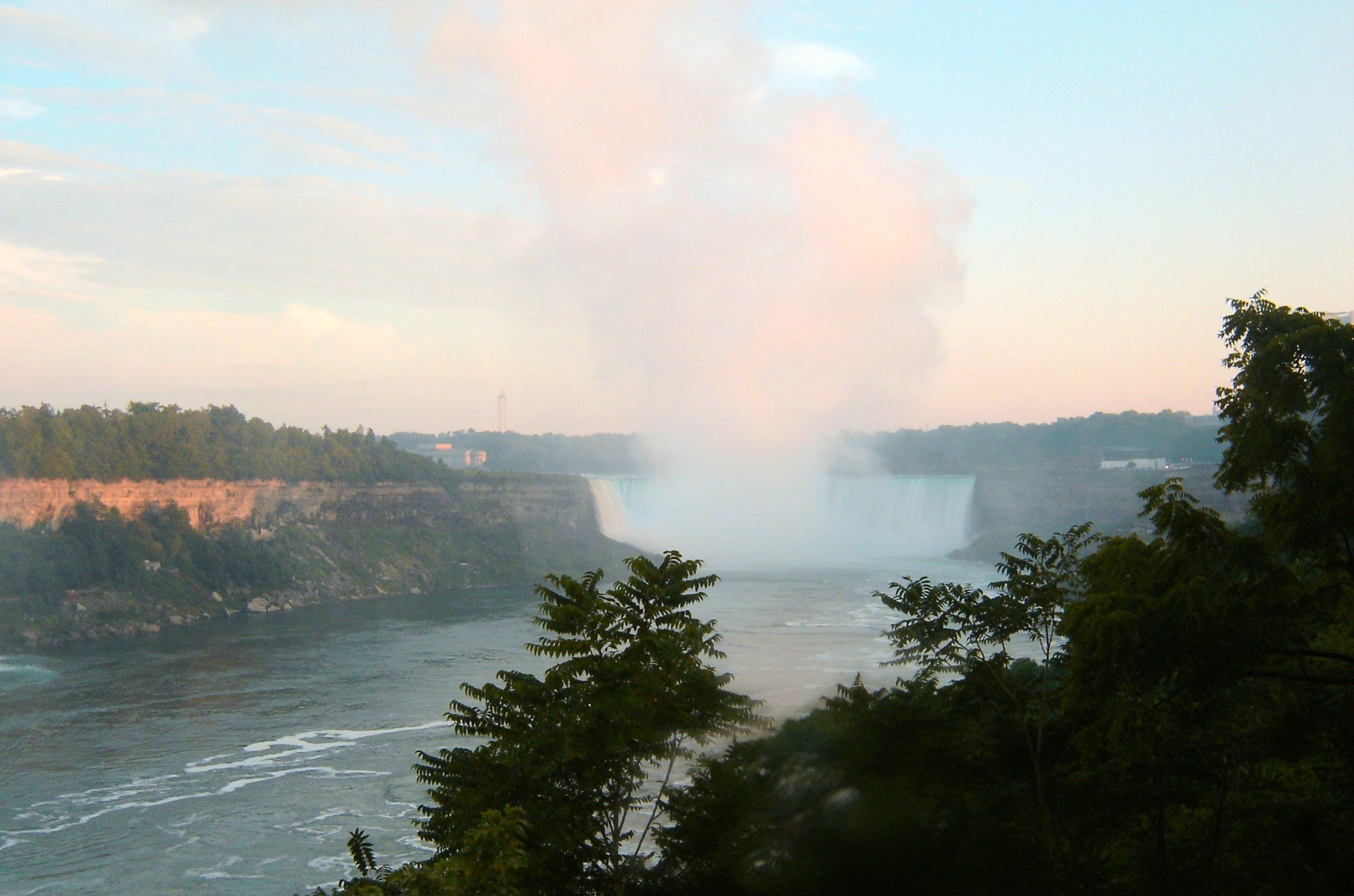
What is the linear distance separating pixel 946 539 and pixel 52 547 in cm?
5218

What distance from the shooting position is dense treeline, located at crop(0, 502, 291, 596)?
47.2 m

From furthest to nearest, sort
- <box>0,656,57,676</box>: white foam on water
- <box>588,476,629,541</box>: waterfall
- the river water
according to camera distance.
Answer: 1. <box>588,476,629,541</box>: waterfall
2. <box>0,656,57,676</box>: white foam on water
3. the river water

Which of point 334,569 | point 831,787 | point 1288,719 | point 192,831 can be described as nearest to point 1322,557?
point 1288,719

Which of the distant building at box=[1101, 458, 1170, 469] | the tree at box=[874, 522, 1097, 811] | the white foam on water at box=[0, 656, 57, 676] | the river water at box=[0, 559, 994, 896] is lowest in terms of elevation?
the white foam on water at box=[0, 656, 57, 676]

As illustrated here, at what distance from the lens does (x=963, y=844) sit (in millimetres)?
6754

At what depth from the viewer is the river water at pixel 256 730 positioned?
1750cm

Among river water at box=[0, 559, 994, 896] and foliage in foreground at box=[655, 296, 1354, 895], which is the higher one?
foliage in foreground at box=[655, 296, 1354, 895]

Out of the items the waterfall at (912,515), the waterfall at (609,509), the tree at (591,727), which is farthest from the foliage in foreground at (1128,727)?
the waterfall at (609,509)

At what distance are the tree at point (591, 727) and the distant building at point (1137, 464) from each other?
70.0 m

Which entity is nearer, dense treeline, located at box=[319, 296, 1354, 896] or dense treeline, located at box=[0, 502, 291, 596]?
dense treeline, located at box=[319, 296, 1354, 896]

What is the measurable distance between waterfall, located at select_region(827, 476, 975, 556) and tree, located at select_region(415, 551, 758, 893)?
65.2 meters

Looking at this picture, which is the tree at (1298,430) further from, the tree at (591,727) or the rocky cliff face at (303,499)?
the rocky cliff face at (303,499)

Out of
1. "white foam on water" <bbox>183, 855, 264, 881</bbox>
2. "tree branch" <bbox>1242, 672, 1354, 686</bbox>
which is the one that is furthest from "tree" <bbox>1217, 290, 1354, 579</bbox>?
"white foam on water" <bbox>183, 855, 264, 881</bbox>

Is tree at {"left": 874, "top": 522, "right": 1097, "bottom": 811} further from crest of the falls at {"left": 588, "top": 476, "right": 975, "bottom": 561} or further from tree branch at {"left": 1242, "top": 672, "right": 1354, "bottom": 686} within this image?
crest of the falls at {"left": 588, "top": 476, "right": 975, "bottom": 561}
